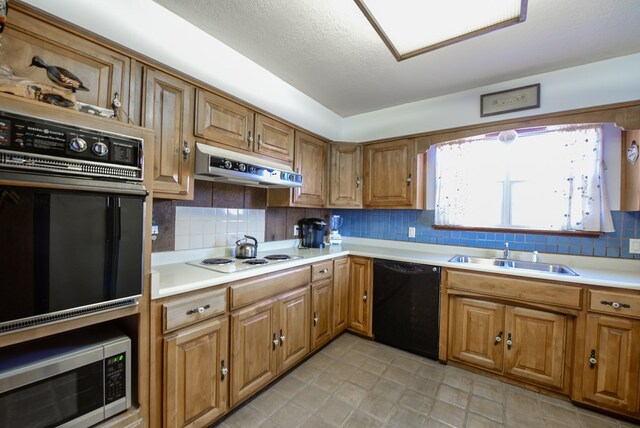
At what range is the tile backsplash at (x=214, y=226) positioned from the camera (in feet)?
6.35

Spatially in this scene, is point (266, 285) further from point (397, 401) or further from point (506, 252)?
point (506, 252)

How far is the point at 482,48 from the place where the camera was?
6.13ft

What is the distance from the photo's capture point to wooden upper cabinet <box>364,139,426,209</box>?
2.72 meters

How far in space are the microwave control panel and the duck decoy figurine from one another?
1.17 meters

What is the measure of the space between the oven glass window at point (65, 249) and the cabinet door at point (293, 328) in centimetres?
111

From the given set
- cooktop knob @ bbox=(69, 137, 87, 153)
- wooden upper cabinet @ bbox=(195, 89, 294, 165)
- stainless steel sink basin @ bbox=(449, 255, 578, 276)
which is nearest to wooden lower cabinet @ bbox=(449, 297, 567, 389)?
stainless steel sink basin @ bbox=(449, 255, 578, 276)

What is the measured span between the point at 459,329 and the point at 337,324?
1090 millimetres

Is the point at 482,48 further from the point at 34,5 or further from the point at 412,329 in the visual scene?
the point at 34,5

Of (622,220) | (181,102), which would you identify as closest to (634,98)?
(622,220)

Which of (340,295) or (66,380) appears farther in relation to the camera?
(340,295)

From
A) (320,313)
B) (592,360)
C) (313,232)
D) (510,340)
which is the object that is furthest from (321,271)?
(592,360)

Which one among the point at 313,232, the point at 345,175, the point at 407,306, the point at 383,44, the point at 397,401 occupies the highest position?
the point at 383,44

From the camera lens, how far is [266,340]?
184cm

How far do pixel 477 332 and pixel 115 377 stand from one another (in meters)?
2.40
